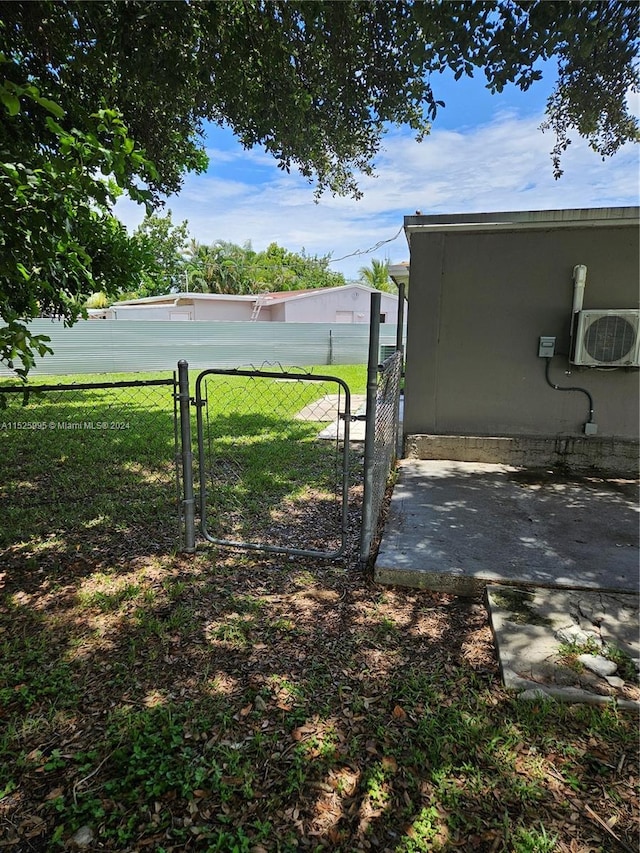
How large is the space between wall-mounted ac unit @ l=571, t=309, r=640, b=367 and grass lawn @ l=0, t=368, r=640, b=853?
2974 millimetres

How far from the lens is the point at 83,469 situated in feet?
16.5

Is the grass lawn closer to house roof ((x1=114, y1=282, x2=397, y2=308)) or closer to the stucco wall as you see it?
the stucco wall

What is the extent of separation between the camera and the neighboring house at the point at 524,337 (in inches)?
177

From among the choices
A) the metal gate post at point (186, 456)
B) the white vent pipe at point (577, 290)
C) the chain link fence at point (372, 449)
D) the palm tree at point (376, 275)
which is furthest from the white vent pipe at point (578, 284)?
the palm tree at point (376, 275)

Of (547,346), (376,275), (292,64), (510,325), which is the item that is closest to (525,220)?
(510,325)

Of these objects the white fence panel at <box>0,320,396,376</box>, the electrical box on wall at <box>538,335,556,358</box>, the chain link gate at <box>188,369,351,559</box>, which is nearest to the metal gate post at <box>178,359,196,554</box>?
the chain link gate at <box>188,369,351,559</box>

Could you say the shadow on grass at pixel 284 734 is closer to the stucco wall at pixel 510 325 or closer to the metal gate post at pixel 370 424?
the metal gate post at pixel 370 424

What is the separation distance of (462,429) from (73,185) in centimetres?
413

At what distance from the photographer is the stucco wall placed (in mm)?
4570

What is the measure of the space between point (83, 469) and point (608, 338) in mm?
5301

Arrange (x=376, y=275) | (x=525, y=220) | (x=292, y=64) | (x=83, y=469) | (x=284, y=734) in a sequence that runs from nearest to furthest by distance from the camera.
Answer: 1. (x=284, y=734)
2. (x=292, y=64)
3. (x=525, y=220)
4. (x=83, y=469)
5. (x=376, y=275)

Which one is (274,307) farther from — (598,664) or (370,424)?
(598,664)

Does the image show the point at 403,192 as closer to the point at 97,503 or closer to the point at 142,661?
the point at 97,503

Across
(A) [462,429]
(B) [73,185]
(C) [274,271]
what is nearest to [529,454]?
(A) [462,429]
